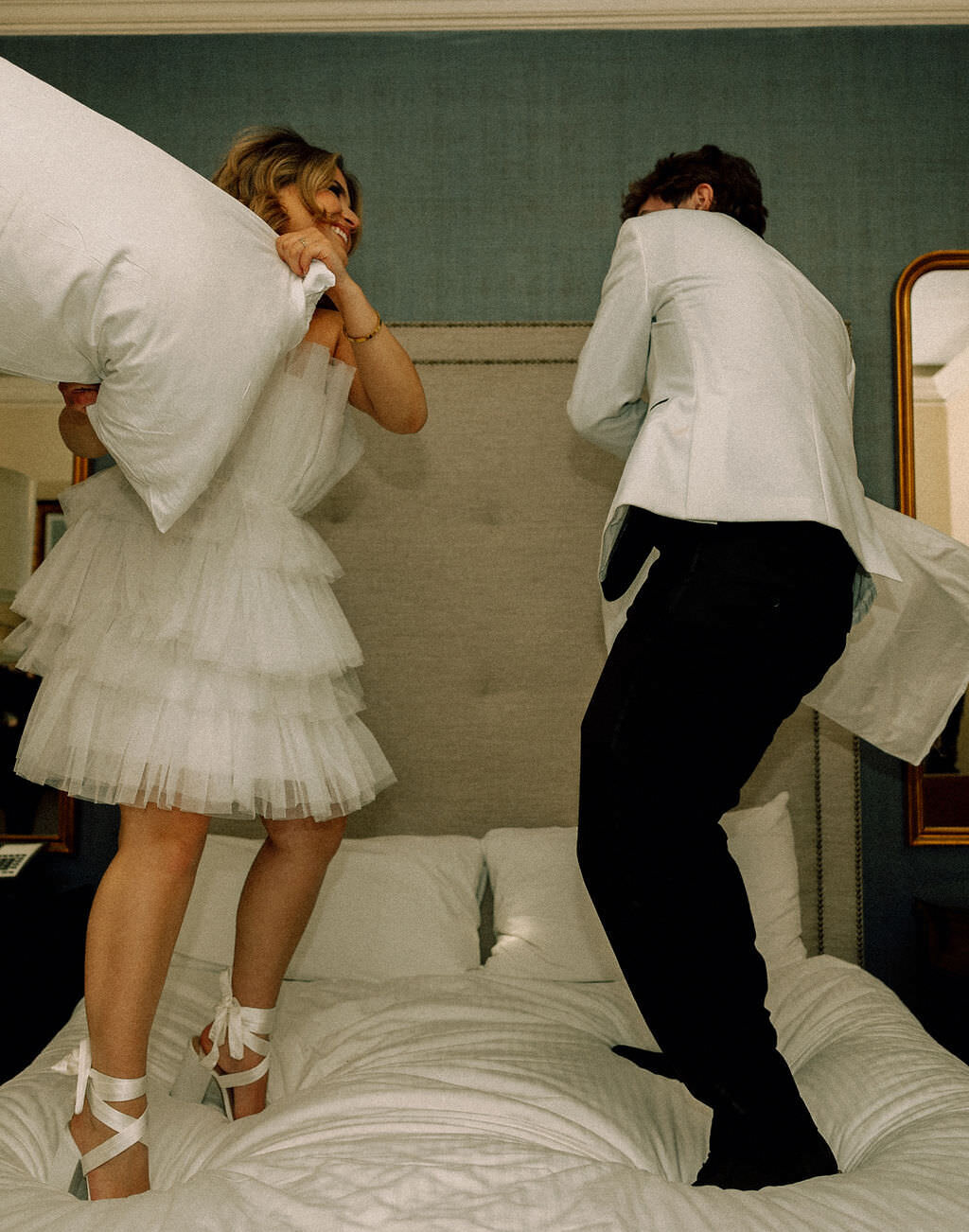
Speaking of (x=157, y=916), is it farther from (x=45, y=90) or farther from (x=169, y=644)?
(x=45, y=90)

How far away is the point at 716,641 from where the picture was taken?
121 centimetres

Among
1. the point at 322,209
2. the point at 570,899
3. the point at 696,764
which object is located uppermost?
the point at 322,209

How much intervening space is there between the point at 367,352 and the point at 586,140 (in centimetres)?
128

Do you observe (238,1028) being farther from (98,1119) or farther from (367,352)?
(367,352)

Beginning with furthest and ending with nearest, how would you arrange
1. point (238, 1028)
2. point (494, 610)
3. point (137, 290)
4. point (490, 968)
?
point (494, 610)
point (490, 968)
point (238, 1028)
point (137, 290)

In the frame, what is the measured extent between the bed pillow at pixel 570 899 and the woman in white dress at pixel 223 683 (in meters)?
0.53

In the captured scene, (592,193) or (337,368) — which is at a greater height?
(592,193)

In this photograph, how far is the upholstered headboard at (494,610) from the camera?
2.17 metres

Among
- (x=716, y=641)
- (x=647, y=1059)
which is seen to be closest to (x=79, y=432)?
(x=716, y=641)

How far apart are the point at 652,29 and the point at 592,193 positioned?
46 cm

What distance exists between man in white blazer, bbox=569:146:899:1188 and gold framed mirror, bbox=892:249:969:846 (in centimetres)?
108

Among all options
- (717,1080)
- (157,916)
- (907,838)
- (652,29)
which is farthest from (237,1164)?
(652,29)

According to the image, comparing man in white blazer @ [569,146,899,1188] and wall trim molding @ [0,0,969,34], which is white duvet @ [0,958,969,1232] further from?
wall trim molding @ [0,0,969,34]

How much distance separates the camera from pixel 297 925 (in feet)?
4.73
